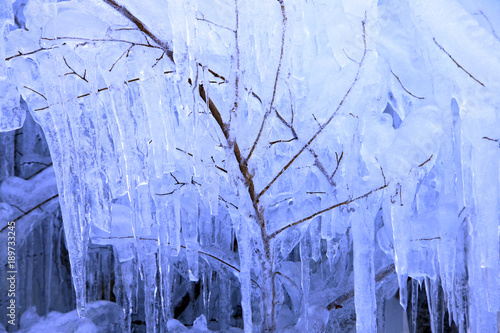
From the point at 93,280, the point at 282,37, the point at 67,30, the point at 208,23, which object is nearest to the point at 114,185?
the point at 67,30

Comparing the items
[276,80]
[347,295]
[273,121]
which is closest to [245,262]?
[273,121]

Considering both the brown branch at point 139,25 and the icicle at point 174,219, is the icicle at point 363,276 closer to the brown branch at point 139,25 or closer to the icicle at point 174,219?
the icicle at point 174,219

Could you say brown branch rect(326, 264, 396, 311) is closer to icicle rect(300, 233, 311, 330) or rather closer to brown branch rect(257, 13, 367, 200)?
icicle rect(300, 233, 311, 330)

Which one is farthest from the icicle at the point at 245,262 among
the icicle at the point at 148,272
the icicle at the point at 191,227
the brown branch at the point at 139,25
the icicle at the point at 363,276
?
the brown branch at the point at 139,25

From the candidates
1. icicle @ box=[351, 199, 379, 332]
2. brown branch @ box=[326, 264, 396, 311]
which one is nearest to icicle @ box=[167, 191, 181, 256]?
icicle @ box=[351, 199, 379, 332]

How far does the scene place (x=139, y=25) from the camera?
5.27 ft

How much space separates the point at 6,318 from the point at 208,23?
2259 millimetres

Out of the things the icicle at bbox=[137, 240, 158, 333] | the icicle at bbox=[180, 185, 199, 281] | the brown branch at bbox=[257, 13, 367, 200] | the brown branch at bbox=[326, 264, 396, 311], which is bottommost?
the brown branch at bbox=[326, 264, 396, 311]

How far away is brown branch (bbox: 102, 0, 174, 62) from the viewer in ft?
5.11

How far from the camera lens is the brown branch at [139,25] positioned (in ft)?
5.11

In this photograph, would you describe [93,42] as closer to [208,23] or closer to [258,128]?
[208,23]

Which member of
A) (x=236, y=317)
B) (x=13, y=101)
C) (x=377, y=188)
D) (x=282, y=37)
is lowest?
(x=236, y=317)

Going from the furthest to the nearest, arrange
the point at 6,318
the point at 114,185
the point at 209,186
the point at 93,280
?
the point at 93,280
the point at 6,318
the point at 114,185
the point at 209,186

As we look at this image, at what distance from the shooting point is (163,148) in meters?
1.81
